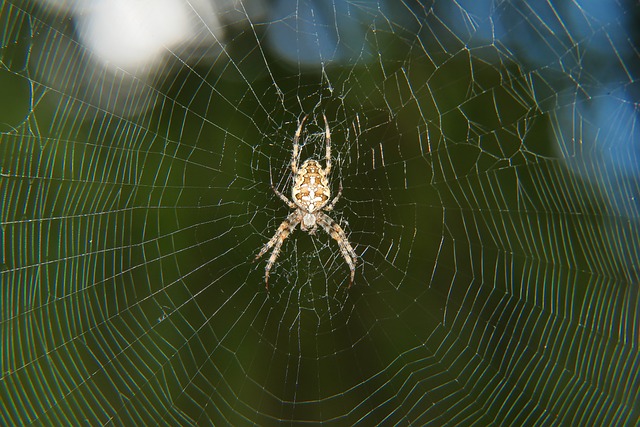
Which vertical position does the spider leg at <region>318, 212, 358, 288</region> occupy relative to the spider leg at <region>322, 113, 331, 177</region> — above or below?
below

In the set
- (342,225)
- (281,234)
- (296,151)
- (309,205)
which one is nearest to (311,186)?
(309,205)

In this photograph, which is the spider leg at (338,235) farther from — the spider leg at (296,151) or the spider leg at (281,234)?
the spider leg at (296,151)

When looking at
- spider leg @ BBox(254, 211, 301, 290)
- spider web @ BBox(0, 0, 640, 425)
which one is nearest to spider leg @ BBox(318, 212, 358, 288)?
spider web @ BBox(0, 0, 640, 425)

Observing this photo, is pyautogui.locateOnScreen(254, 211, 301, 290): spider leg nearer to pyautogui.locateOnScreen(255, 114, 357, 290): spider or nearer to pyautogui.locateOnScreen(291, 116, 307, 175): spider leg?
pyautogui.locateOnScreen(255, 114, 357, 290): spider

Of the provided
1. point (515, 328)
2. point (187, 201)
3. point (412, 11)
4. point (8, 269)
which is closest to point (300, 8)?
point (412, 11)

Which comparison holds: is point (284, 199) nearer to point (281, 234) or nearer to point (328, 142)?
point (281, 234)

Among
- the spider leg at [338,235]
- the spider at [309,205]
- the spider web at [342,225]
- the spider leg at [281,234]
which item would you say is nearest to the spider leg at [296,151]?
the spider at [309,205]

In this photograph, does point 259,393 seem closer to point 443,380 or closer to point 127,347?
point 127,347
